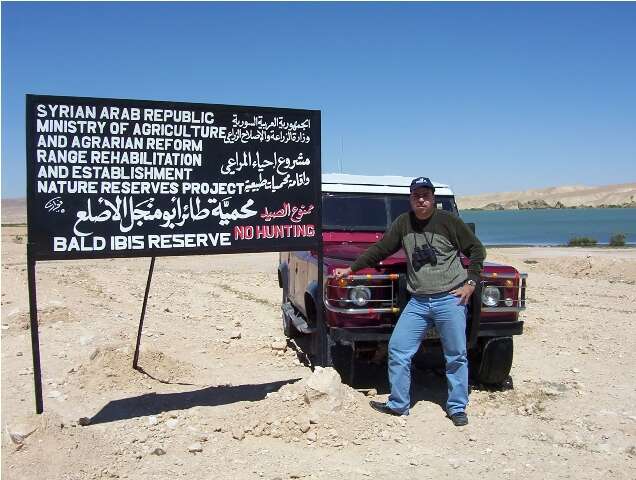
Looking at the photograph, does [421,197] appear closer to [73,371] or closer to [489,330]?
[489,330]

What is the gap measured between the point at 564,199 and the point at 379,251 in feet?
618

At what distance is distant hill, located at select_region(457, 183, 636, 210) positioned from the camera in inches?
6309

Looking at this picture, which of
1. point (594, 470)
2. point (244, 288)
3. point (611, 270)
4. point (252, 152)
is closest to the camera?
point (594, 470)

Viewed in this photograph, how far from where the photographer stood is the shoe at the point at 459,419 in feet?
15.7

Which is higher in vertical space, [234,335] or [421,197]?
[421,197]

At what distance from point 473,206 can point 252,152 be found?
191m

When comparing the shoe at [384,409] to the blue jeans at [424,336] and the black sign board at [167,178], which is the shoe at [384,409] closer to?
the blue jeans at [424,336]

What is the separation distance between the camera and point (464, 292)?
468 cm

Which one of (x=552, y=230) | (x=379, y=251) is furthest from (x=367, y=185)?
(x=552, y=230)

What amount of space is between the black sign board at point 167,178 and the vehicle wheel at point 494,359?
192 cm

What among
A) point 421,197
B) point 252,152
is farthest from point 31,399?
point 421,197

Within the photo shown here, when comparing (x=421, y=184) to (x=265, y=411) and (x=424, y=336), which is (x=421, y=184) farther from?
(x=265, y=411)

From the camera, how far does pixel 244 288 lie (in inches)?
506

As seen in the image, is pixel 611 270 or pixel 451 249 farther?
pixel 611 270
